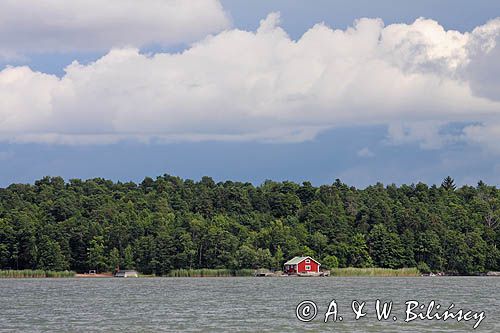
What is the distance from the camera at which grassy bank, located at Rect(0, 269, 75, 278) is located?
15486 cm

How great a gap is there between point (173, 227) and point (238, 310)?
109516mm

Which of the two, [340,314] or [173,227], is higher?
[173,227]

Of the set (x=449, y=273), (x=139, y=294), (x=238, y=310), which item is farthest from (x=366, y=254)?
(x=238, y=310)

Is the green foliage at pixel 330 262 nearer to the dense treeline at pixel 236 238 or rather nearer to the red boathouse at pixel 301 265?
the dense treeline at pixel 236 238

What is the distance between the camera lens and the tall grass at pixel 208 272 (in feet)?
523

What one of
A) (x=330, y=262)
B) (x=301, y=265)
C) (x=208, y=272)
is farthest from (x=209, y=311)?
(x=330, y=262)

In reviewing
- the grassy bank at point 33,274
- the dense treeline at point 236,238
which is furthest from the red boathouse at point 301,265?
the grassy bank at point 33,274

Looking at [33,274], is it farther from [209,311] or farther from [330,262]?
[209,311]

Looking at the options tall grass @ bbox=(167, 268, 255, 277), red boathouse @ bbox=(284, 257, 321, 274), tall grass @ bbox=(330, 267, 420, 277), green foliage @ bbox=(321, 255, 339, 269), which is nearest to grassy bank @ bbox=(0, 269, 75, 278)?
tall grass @ bbox=(167, 268, 255, 277)

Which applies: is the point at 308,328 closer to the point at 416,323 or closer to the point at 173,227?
the point at 416,323

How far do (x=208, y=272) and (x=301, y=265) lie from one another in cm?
1544

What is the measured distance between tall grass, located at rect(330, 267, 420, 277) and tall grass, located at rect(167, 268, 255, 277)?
1514 centimetres

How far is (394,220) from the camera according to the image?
184750 millimetres

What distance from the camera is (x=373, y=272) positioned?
162m
